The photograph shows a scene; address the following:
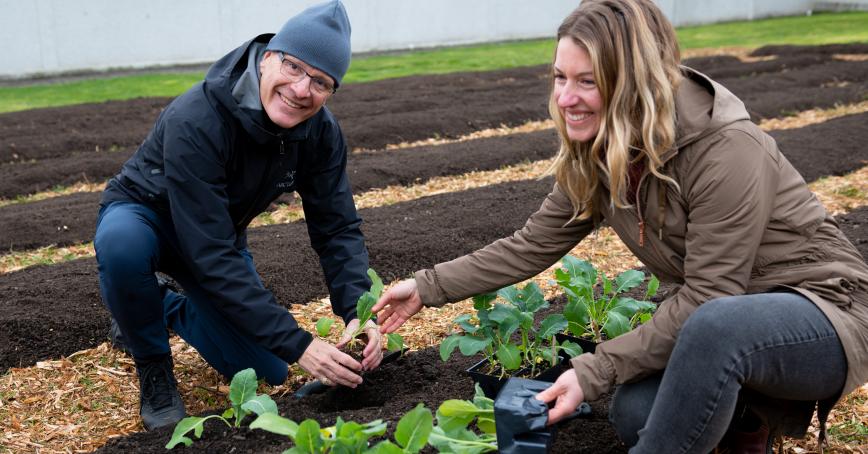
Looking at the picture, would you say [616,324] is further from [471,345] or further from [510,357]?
[471,345]

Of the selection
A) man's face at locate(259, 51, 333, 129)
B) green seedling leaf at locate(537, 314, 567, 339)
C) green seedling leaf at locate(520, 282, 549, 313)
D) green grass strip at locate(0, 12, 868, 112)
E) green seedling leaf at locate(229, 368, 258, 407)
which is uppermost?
man's face at locate(259, 51, 333, 129)

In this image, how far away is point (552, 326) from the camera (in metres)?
2.94

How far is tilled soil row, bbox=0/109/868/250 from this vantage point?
589 cm

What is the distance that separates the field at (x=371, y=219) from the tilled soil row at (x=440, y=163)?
0.02 meters

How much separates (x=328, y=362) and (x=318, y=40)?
105 centimetres

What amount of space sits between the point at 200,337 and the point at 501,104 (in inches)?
300

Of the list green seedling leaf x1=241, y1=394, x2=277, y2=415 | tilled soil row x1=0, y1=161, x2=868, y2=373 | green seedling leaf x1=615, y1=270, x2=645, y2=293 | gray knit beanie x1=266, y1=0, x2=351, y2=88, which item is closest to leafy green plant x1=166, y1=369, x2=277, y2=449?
green seedling leaf x1=241, y1=394, x2=277, y2=415

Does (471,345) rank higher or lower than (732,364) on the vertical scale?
lower

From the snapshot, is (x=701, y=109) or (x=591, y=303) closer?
(x=701, y=109)

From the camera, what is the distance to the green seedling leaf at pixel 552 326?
293cm

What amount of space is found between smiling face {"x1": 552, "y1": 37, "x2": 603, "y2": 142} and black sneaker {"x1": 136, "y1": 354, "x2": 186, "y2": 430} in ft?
5.96

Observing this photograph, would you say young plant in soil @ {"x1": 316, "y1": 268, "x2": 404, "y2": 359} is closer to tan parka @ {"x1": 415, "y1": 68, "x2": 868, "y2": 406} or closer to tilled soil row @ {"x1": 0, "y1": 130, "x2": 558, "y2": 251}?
tan parka @ {"x1": 415, "y1": 68, "x2": 868, "y2": 406}

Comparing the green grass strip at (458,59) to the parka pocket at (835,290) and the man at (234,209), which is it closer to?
the man at (234,209)

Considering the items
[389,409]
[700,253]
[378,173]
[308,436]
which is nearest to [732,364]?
[700,253]
